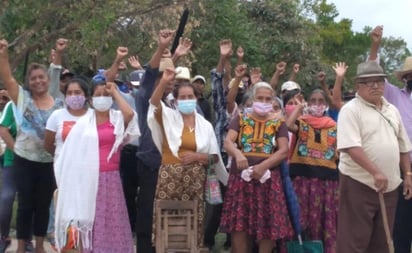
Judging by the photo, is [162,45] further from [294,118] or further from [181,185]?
[294,118]

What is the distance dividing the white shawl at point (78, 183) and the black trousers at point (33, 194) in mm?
647

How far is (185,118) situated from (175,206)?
864 millimetres

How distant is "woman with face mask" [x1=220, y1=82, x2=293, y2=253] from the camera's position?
8453 millimetres

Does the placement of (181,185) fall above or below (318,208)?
above

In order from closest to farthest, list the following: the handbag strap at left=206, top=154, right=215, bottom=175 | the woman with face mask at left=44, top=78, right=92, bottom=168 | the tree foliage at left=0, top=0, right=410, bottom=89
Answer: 1. the woman with face mask at left=44, top=78, right=92, bottom=168
2. the handbag strap at left=206, top=154, right=215, bottom=175
3. the tree foliage at left=0, top=0, right=410, bottom=89

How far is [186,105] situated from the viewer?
8297 mm

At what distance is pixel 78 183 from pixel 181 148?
101cm

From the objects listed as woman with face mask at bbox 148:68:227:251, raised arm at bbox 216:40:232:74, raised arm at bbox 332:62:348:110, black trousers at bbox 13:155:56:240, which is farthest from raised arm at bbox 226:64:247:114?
black trousers at bbox 13:155:56:240

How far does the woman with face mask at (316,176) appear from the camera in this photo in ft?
30.0

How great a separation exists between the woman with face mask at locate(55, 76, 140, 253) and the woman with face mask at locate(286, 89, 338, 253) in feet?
6.23

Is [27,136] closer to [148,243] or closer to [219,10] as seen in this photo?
[148,243]

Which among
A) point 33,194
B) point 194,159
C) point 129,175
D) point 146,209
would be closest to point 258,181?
point 194,159

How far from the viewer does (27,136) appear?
28.3 ft

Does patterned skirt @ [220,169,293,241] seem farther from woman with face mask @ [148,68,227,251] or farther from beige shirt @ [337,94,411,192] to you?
beige shirt @ [337,94,411,192]
